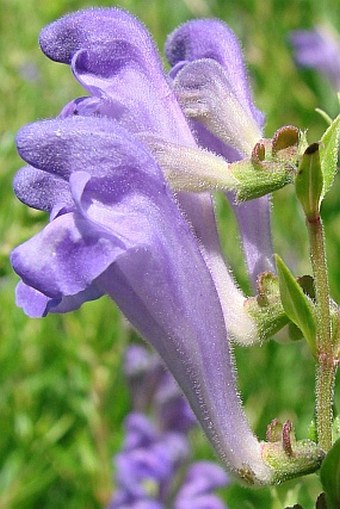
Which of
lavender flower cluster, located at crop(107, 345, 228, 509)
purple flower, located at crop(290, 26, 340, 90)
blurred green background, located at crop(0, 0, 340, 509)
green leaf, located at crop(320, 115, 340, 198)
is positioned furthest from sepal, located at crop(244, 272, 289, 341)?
purple flower, located at crop(290, 26, 340, 90)

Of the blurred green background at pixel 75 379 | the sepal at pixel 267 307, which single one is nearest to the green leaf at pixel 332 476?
the sepal at pixel 267 307

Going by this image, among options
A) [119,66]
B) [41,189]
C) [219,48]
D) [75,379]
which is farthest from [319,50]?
[41,189]

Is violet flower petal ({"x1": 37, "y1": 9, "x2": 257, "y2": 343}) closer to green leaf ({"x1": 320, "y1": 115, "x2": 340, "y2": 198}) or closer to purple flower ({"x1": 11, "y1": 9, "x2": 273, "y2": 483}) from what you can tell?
purple flower ({"x1": 11, "y1": 9, "x2": 273, "y2": 483})

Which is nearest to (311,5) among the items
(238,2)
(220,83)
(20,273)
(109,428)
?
(238,2)

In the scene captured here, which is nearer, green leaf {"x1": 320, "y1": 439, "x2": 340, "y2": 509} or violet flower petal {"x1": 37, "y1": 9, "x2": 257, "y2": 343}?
green leaf {"x1": 320, "y1": 439, "x2": 340, "y2": 509}

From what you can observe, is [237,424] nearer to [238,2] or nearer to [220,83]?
[220,83]

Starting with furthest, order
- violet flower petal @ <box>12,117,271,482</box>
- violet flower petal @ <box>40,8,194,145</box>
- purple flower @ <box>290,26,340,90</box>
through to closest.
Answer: purple flower @ <box>290,26,340,90</box>
violet flower petal @ <box>40,8,194,145</box>
violet flower petal @ <box>12,117,271,482</box>
